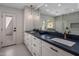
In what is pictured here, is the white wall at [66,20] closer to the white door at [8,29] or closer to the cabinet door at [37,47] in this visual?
the cabinet door at [37,47]

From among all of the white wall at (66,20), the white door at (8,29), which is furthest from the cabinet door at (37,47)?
the white door at (8,29)

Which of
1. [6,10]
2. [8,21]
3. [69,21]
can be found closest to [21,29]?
[8,21]

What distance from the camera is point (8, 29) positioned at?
407 centimetres

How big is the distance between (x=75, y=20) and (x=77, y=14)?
5.3 inches

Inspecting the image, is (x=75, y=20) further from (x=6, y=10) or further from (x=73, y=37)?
(x=6, y=10)

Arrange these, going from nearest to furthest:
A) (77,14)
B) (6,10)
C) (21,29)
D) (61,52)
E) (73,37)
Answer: (61,52) < (77,14) < (73,37) < (6,10) < (21,29)

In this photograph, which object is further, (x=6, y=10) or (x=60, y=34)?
(x=6, y=10)

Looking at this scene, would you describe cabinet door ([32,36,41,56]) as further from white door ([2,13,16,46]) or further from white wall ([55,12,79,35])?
white door ([2,13,16,46])

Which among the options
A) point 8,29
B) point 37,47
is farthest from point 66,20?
point 8,29

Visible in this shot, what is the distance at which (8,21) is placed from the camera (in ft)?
13.2

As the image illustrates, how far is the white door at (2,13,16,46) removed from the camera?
12.6ft

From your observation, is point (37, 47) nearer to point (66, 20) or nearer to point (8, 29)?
point (66, 20)

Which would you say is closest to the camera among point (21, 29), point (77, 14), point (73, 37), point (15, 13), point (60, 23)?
point (77, 14)

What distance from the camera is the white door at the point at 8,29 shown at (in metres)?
3.85
